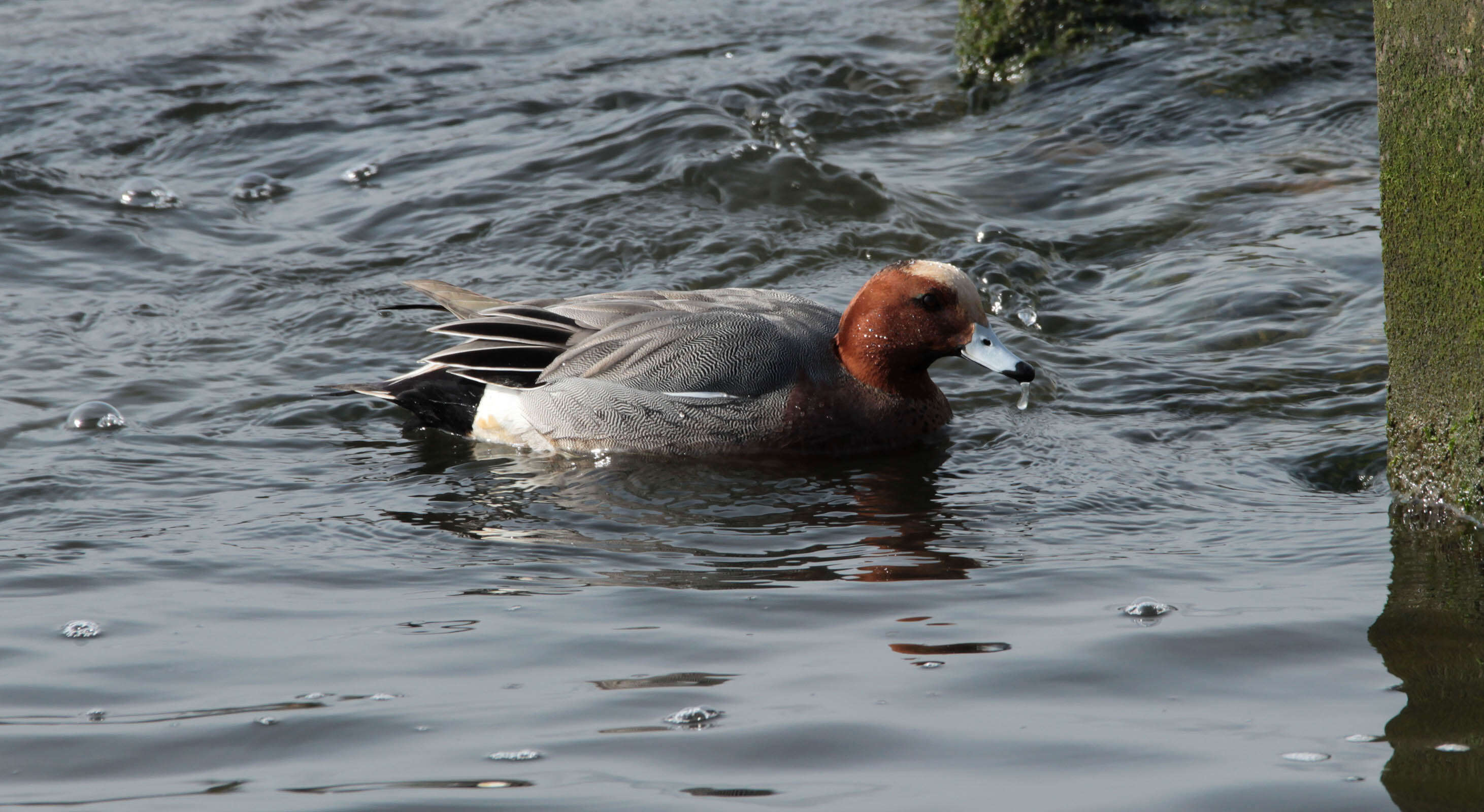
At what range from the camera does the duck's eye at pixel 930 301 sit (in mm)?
5941

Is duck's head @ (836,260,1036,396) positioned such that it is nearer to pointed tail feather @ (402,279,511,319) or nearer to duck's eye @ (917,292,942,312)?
duck's eye @ (917,292,942,312)

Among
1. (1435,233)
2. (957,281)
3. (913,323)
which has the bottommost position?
(913,323)

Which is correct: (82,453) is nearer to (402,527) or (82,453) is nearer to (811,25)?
(402,527)

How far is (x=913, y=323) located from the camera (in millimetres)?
5977

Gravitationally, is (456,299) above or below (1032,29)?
below

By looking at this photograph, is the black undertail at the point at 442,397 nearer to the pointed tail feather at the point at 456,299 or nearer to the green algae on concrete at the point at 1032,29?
the pointed tail feather at the point at 456,299

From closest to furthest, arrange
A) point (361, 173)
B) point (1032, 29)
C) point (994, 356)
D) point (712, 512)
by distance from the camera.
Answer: point (712, 512), point (994, 356), point (361, 173), point (1032, 29)

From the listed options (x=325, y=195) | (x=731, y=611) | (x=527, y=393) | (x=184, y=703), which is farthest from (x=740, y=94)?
(x=184, y=703)

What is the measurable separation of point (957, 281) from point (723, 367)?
3.13 feet

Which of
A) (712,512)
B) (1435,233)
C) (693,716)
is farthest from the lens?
(712,512)

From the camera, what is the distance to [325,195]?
9.40 metres

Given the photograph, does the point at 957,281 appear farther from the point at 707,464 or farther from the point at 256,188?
the point at 256,188

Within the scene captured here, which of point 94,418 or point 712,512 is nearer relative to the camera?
point 712,512

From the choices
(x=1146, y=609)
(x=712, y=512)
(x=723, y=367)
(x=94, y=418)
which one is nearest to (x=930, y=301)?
(x=723, y=367)
